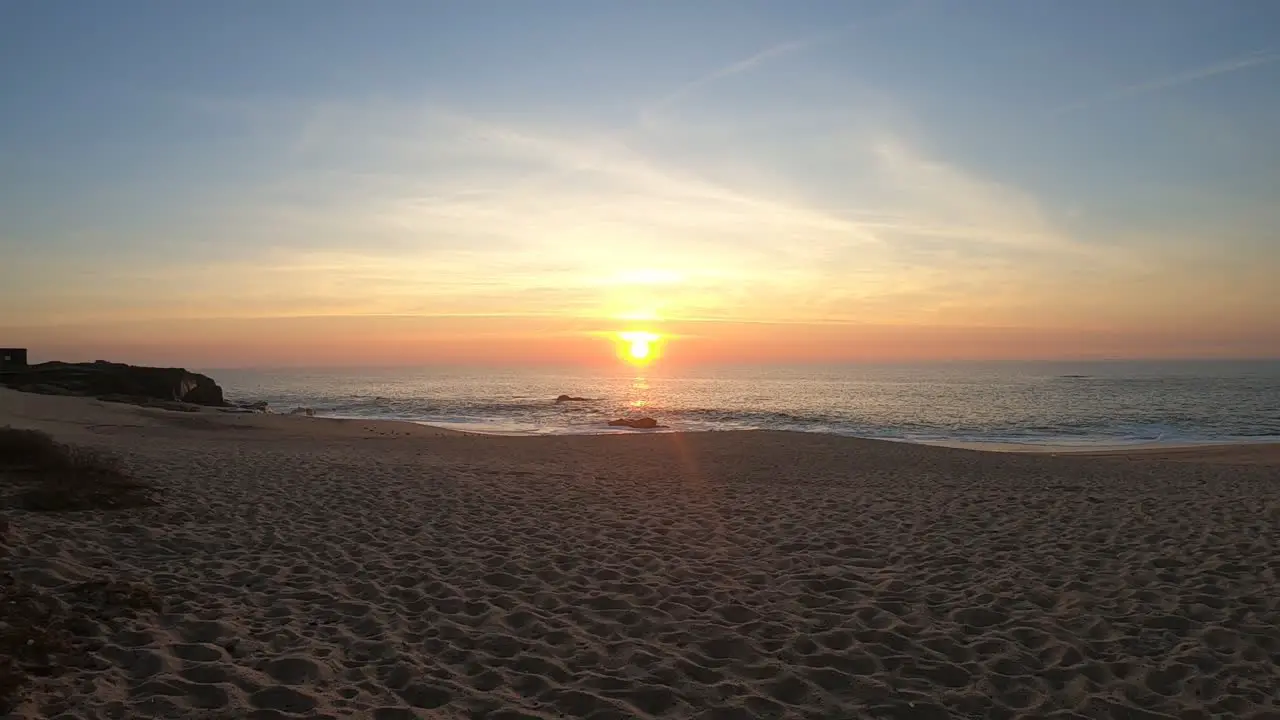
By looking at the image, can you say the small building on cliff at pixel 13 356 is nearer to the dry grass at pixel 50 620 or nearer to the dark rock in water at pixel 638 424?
the dark rock in water at pixel 638 424

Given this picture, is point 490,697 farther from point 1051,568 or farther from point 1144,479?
point 1144,479

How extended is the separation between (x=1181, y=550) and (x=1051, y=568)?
191 centimetres

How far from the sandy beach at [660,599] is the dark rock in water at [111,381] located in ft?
81.9

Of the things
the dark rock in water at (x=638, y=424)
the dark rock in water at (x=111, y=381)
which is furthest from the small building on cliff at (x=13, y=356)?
the dark rock in water at (x=638, y=424)

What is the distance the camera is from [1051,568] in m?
7.86

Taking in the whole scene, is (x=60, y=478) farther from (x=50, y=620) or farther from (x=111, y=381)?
(x=111, y=381)

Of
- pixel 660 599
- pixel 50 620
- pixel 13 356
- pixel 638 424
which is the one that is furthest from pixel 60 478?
pixel 13 356

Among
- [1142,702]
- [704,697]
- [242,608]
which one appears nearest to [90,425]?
[242,608]

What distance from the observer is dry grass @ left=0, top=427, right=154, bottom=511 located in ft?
28.7

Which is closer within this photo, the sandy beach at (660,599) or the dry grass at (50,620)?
the dry grass at (50,620)

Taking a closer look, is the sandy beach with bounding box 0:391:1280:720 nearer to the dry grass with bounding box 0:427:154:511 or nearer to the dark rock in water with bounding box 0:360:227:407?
the dry grass with bounding box 0:427:154:511

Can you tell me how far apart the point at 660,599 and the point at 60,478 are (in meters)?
8.16

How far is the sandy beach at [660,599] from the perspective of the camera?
188 inches

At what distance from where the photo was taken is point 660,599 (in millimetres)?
6746
